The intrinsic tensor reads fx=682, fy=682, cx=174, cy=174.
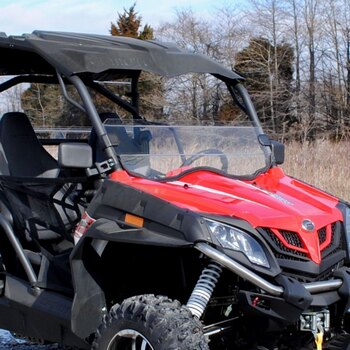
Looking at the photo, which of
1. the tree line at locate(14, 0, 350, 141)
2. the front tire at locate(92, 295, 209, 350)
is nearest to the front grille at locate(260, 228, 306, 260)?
the front tire at locate(92, 295, 209, 350)

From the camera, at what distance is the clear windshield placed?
376 cm

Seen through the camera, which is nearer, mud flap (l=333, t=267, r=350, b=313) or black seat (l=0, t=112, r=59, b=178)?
mud flap (l=333, t=267, r=350, b=313)

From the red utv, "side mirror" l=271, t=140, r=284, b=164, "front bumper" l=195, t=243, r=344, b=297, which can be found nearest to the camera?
"front bumper" l=195, t=243, r=344, b=297

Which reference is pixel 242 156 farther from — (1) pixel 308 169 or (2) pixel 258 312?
(1) pixel 308 169

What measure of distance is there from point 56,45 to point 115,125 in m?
0.61

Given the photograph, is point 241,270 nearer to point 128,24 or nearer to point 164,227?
point 164,227

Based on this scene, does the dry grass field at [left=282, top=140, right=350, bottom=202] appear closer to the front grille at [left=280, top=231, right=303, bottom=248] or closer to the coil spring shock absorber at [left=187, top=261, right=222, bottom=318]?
the front grille at [left=280, top=231, right=303, bottom=248]

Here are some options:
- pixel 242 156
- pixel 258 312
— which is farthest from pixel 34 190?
pixel 258 312

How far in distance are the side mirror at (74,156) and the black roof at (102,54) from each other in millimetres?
465

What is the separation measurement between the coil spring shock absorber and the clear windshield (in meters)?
0.70

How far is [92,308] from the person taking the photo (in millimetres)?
3564

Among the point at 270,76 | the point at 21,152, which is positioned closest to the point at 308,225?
the point at 21,152

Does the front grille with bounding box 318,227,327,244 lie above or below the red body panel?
below

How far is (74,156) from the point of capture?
3.57 metres
